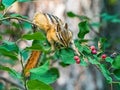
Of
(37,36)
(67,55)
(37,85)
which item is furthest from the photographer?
(67,55)

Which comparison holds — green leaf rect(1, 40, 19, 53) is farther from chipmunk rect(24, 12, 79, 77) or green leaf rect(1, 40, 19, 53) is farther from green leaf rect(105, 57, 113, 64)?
green leaf rect(105, 57, 113, 64)

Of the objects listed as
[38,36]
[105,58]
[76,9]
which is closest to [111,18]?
[76,9]

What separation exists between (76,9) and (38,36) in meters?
2.17

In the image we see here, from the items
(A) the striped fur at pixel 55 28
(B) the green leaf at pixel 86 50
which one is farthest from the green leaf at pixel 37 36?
(B) the green leaf at pixel 86 50

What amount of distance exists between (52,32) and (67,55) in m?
0.09

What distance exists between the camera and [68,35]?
1290mm

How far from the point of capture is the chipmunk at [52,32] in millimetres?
1283

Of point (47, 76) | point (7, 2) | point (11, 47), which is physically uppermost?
point (7, 2)

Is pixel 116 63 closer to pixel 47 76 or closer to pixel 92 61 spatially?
pixel 92 61

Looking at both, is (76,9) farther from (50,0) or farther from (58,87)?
(58,87)

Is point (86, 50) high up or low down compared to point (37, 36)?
down

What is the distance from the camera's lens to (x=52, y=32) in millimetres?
1300

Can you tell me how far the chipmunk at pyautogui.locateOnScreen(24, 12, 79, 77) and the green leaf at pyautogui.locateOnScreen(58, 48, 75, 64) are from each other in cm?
2

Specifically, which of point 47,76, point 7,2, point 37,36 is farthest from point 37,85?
point 7,2
